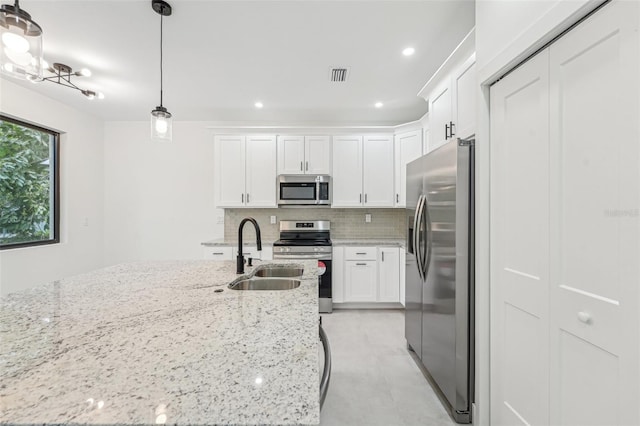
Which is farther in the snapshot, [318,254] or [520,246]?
[318,254]

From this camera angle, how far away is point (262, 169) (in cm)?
395

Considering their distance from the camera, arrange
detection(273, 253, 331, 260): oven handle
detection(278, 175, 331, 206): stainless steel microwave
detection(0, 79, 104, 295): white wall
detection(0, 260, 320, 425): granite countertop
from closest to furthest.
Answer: detection(0, 260, 320, 425): granite countertop, detection(0, 79, 104, 295): white wall, detection(273, 253, 331, 260): oven handle, detection(278, 175, 331, 206): stainless steel microwave

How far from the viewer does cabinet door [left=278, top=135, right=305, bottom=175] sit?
3941mm

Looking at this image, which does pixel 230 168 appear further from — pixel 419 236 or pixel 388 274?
pixel 419 236

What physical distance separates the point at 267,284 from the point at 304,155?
255cm

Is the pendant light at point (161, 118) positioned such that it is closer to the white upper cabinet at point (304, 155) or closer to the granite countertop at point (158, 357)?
the granite countertop at point (158, 357)

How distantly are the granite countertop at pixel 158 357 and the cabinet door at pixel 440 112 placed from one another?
183 cm

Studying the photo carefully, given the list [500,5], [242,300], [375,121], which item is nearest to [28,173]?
[242,300]

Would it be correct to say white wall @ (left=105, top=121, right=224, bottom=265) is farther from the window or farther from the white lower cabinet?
the white lower cabinet

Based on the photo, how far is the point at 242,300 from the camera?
121 centimetres

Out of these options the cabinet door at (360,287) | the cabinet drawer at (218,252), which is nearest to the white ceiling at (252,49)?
the cabinet drawer at (218,252)

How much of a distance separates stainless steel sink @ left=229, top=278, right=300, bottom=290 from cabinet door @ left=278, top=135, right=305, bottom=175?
2.42 metres

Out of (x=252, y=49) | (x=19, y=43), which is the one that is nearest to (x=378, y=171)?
(x=252, y=49)

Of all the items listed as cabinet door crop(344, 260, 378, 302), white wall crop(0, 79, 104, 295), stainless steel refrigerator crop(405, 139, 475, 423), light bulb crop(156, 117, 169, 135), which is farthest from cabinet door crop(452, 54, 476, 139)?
white wall crop(0, 79, 104, 295)
